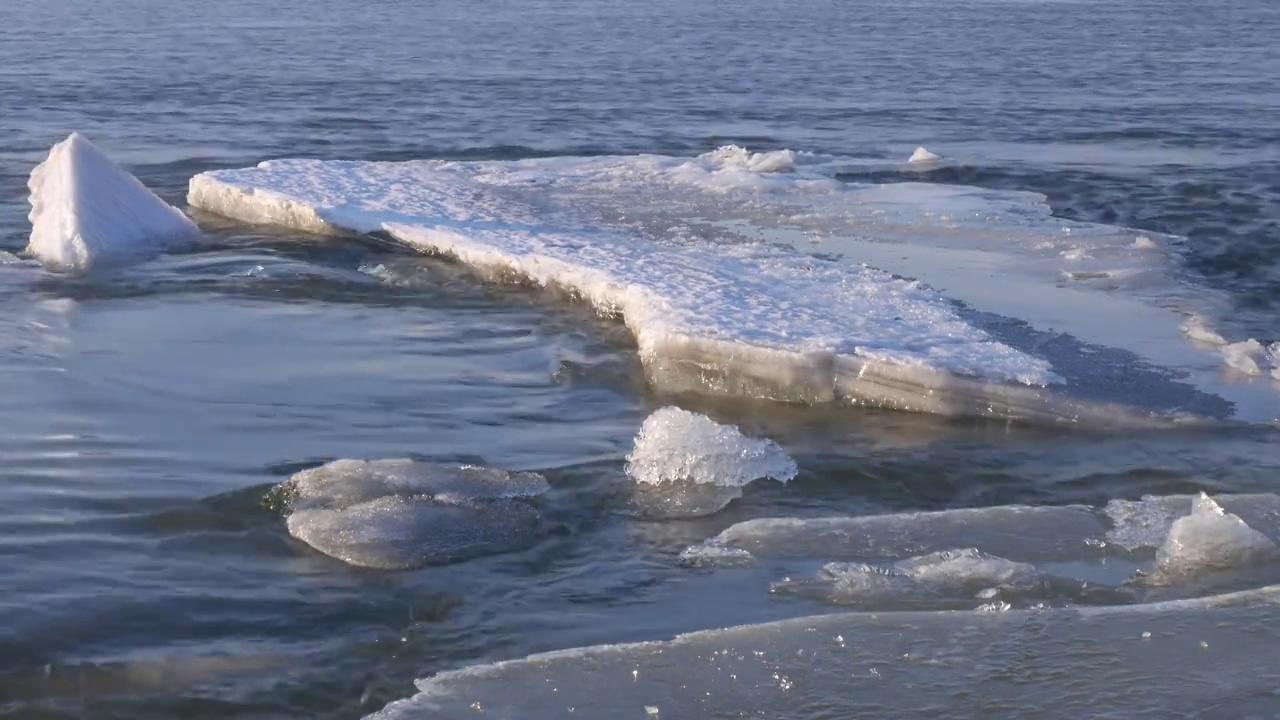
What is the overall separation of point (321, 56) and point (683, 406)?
65.2 feet

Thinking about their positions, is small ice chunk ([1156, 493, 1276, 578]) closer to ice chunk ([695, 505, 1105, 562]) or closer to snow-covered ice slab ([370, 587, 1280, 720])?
ice chunk ([695, 505, 1105, 562])

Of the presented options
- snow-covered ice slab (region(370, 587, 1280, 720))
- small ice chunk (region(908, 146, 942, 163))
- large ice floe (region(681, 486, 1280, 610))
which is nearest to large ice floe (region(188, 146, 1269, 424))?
small ice chunk (region(908, 146, 942, 163))

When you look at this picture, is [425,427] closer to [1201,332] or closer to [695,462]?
[695,462]

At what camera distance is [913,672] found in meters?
4.75

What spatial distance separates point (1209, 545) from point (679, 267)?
434 cm

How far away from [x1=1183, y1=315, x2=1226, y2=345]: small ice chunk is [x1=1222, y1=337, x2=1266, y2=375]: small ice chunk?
6.8 inches

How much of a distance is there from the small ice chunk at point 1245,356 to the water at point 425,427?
0.56 meters

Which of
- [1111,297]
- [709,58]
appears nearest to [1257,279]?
[1111,297]

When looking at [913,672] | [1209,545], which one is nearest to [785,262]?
[1209,545]

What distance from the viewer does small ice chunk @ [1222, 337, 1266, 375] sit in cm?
793

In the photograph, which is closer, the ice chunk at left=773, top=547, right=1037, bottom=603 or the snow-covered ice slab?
the snow-covered ice slab

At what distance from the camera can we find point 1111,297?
30.8 feet

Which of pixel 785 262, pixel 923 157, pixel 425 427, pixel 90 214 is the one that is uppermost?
pixel 90 214

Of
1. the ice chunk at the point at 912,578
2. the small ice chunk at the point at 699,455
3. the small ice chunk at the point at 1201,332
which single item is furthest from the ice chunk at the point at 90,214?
the small ice chunk at the point at 1201,332
